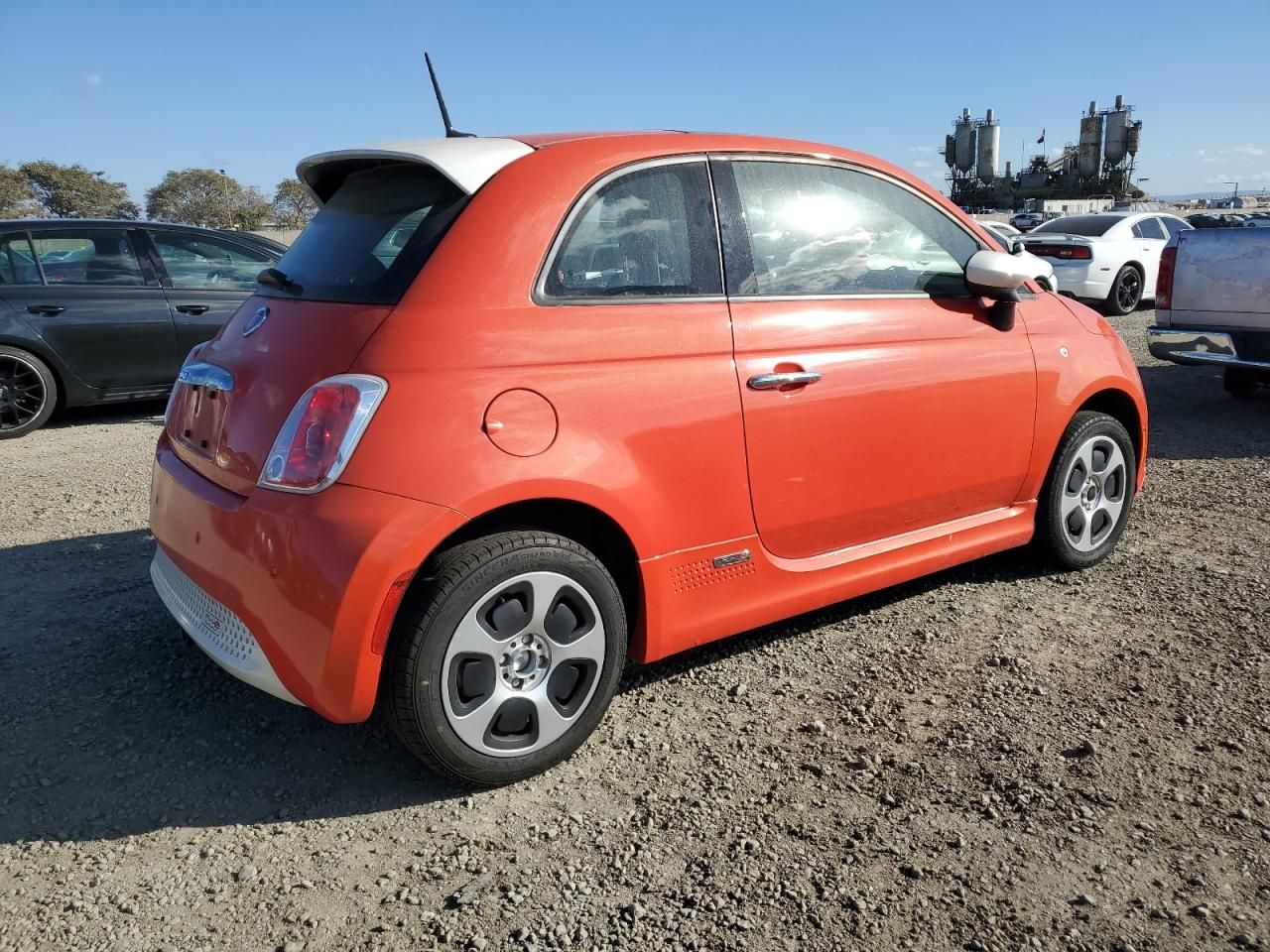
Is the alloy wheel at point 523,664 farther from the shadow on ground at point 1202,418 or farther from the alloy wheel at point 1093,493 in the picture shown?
the shadow on ground at point 1202,418

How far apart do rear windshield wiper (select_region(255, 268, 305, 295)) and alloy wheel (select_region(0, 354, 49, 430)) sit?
5309 millimetres

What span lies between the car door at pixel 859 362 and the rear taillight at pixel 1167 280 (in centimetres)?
457

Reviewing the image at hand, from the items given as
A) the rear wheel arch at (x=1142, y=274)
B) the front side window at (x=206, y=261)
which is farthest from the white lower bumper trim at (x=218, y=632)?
the rear wheel arch at (x=1142, y=274)

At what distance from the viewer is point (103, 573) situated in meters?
4.34

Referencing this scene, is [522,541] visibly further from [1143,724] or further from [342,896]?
[1143,724]

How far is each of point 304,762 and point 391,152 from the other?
5.92ft

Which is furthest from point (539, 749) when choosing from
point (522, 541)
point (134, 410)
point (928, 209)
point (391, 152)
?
point (134, 410)

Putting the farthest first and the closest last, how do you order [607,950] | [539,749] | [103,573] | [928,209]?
[103,573], [928,209], [539,749], [607,950]

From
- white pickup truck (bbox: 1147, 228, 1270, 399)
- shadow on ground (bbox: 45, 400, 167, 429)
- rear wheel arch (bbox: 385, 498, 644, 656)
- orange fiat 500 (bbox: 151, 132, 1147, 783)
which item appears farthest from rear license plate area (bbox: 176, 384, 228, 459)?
white pickup truck (bbox: 1147, 228, 1270, 399)

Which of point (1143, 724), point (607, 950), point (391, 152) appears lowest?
point (1143, 724)

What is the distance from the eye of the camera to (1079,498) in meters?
4.14

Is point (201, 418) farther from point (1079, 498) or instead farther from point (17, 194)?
point (17, 194)

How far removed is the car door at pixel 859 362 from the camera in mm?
3070

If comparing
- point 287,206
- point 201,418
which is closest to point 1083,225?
point 201,418
